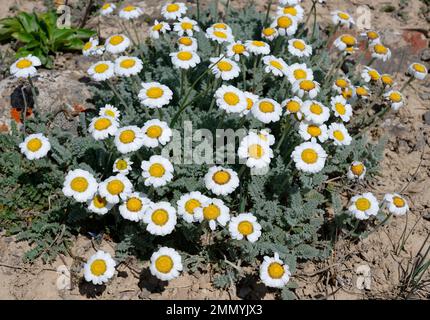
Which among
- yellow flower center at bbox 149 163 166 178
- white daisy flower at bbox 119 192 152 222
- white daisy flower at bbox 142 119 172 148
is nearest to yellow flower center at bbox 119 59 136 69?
white daisy flower at bbox 142 119 172 148

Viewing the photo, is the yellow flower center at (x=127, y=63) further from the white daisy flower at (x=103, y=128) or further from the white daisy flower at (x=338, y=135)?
the white daisy flower at (x=338, y=135)

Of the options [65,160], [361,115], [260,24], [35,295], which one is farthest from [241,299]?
[260,24]

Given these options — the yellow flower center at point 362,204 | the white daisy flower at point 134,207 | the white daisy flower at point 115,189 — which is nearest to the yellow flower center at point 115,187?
the white daisy flower at point 115,189

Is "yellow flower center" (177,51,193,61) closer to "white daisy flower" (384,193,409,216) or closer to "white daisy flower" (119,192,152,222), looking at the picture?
"white daisy flower" (119,192,152,222)

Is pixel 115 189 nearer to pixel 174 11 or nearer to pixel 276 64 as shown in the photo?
pixel 276 64

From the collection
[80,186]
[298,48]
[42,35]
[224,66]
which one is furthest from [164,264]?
[42,35]
